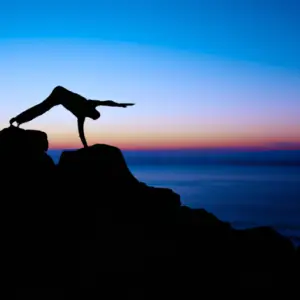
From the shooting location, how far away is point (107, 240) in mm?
10133

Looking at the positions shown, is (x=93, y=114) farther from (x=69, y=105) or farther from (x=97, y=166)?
(x=97, y=166)

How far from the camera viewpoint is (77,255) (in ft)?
31.4

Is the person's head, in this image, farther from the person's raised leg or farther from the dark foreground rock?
the dark foreground rock

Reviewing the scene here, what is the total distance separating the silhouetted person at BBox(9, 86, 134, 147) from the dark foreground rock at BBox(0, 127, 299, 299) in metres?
0.85

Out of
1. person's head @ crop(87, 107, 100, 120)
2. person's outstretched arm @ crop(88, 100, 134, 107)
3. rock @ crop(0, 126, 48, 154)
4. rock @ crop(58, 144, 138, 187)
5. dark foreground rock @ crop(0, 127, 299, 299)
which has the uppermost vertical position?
person's outstretched arm @ crop(88, 100, 134, 107)

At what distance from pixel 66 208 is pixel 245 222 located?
136ft

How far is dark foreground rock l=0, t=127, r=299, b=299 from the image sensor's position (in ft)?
30.0

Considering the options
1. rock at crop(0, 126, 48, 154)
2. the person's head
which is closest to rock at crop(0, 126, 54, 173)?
rock at crop(0, 126, 48, 154)

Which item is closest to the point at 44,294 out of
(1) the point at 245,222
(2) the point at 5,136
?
(2) the point at 5,136

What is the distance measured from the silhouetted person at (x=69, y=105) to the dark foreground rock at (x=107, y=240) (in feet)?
2.79

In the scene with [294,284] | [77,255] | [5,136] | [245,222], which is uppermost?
[5,136]

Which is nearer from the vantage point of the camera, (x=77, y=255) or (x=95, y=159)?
(x=77, y=255)

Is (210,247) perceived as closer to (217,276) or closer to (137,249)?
(217,276)

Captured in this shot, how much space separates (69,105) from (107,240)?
4.36 metres
